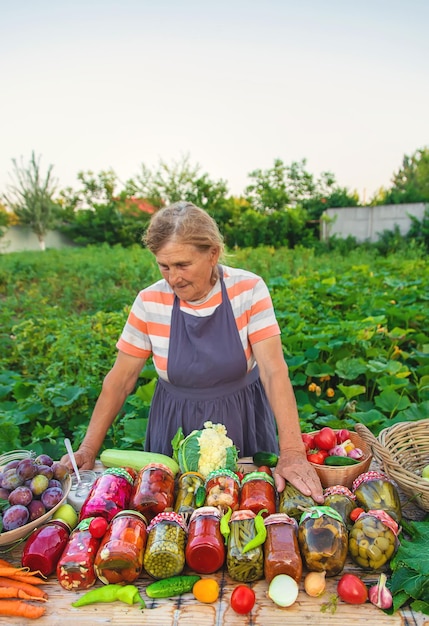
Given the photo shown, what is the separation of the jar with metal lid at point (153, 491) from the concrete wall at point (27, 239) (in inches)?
1142

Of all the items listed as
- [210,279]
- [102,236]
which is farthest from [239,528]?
[102,236]

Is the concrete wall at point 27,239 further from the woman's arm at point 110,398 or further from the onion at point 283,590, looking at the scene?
the onion at point 283,590

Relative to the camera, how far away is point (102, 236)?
28.4m

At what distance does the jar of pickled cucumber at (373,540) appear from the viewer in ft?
4.58

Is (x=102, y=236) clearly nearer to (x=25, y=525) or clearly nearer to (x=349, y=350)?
(x=349, y=350)

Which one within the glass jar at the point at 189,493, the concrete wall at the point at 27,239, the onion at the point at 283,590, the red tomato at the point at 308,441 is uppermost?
the red tomato at the point at 308,441

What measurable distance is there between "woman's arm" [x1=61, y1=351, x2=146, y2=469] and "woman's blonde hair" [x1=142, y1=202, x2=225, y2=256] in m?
0.63

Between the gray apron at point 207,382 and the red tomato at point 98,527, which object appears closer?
the red tomato at point 98,527

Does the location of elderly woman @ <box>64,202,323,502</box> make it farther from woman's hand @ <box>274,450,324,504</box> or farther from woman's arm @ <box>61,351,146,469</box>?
woman's hand @ <box>274,450,324,504</box>

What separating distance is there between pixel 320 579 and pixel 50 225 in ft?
101

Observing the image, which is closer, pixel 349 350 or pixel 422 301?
pixel 349 350

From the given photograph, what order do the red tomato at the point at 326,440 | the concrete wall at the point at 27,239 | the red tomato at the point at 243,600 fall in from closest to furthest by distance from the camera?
1. the red tomato at the point at 243,600
2. the red tomato at the point at 326,440
3. the concrete wall at the point at 27,239

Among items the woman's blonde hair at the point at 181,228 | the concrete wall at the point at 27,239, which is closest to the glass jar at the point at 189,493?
the woman's blonde hair at the point at 181,228

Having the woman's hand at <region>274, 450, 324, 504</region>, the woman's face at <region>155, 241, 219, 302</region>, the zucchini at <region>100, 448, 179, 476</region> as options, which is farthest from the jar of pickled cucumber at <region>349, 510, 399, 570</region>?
the woman's face at <region>155, 241, 219, 302</region>
